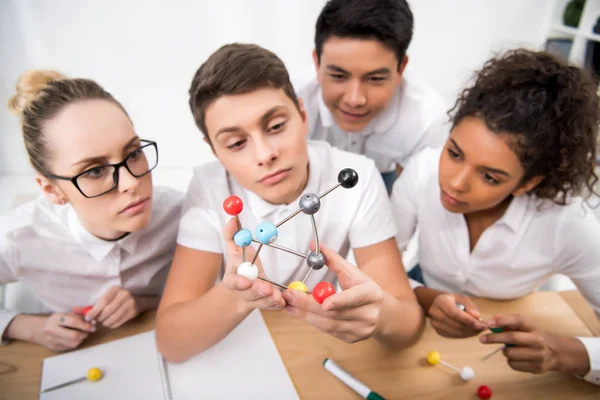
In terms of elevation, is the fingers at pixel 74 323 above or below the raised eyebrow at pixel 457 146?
below

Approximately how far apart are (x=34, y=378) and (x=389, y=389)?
76cm

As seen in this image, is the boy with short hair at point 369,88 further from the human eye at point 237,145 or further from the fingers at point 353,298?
the fingers at point 353,298

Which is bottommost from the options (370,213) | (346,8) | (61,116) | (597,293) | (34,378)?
(34,378)

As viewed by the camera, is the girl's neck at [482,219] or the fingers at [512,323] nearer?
the fingers at [512,323]

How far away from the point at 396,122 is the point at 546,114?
0.69 meters

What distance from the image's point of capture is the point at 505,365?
90cm

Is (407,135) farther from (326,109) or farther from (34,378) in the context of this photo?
(34,378)

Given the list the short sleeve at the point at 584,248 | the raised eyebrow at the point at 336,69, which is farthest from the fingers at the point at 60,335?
the short sleeve at the point at 584,248

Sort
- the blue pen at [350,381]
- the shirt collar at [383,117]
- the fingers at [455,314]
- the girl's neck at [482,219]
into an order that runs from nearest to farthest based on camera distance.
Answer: the blue pen at [350,381]
the fingers at [455,314]
the girl's neck at [482,219]
the shirt collar at [383,117]

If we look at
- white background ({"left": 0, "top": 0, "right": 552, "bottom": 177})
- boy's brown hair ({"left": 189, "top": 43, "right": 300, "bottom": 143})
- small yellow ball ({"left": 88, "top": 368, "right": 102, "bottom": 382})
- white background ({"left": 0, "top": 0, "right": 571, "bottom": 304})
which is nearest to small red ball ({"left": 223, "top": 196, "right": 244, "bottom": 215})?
boy's brown hair ({"left": 189, "top": 43, "right": 300, "bottom": 143})

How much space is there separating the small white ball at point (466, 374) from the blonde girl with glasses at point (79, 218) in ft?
2.55

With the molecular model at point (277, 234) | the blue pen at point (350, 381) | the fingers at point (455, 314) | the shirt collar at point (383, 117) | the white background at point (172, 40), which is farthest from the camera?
the white background at point (172, 40)

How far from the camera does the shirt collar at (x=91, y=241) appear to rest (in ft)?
3.28

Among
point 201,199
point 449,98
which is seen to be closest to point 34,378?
point 201,199
